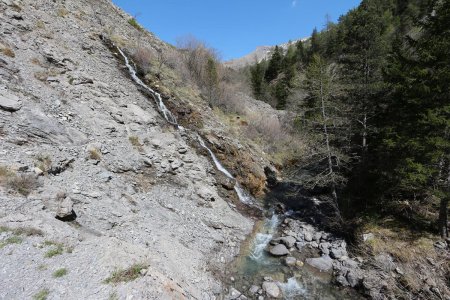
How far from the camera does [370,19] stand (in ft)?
48.1

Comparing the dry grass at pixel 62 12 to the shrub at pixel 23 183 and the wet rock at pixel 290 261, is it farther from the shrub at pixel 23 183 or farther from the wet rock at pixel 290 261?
the wet rock at pixel 290 261

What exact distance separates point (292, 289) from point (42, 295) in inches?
307

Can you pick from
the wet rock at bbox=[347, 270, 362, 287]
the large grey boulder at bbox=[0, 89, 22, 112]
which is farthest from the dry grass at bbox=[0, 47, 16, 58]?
the wet rock at bbox=[347, 270, 362, 287]

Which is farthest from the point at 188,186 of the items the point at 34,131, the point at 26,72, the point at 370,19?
the point at 370,19

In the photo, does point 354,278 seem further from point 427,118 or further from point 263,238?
point 427,118

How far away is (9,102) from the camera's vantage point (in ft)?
37.0

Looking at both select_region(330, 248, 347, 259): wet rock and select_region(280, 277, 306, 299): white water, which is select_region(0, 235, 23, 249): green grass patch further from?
select_region(330, 248, 347, 259): wet rock

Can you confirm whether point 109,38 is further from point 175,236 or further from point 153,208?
point 175,236

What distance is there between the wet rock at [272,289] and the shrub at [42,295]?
670 cm

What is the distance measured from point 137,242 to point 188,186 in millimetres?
5242

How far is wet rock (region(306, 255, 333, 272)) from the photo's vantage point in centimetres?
1054

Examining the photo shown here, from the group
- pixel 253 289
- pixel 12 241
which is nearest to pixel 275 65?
pixel 253 289

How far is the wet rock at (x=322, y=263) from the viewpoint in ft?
34.6

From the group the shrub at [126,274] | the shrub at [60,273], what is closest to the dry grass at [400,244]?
the shrub at [126,274]
